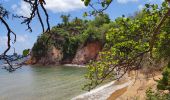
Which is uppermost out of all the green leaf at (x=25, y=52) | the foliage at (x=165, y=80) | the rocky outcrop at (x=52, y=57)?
the rocky outcrop at (x=52, y=57)

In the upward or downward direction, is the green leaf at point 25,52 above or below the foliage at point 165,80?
above

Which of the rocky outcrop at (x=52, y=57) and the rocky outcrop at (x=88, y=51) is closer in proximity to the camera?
the rocky outcrop at (x=88, y=51)

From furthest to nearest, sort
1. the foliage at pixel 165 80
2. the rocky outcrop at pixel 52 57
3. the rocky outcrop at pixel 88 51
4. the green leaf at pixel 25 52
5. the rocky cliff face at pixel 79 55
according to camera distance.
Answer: the rocky outcrop at pixel 52 57 → the rocky cliff face at pixel 79 55 → the rocky outcrop at pixel 88 51 → the foliage at pixel 165 80 → the green leaf at pixel 25 52

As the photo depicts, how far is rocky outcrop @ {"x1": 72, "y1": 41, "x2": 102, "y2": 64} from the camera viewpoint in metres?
68.0

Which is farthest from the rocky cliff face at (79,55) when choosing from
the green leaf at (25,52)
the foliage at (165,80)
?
the green leaf at (25,52)

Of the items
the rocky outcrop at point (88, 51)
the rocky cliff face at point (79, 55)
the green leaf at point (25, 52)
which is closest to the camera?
the green leaf at point (25, 52)

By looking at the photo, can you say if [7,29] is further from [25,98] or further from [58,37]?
[25,98]

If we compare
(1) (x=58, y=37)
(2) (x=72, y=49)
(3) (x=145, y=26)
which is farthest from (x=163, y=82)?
(2) (x=72, y=49)

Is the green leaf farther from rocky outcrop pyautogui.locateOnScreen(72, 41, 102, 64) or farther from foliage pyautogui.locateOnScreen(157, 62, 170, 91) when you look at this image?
rocky outcrop pyautogui.locateOnScreen(72, 41, 102, 64)

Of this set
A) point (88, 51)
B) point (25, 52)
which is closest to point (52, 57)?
point (88, 51)

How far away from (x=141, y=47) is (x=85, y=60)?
62497mm

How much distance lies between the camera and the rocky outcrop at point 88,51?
67956mm

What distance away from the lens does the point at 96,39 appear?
66875mm

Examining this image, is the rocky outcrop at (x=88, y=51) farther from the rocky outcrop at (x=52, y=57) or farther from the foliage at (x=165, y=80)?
the foliage at (x=165, y=80)
